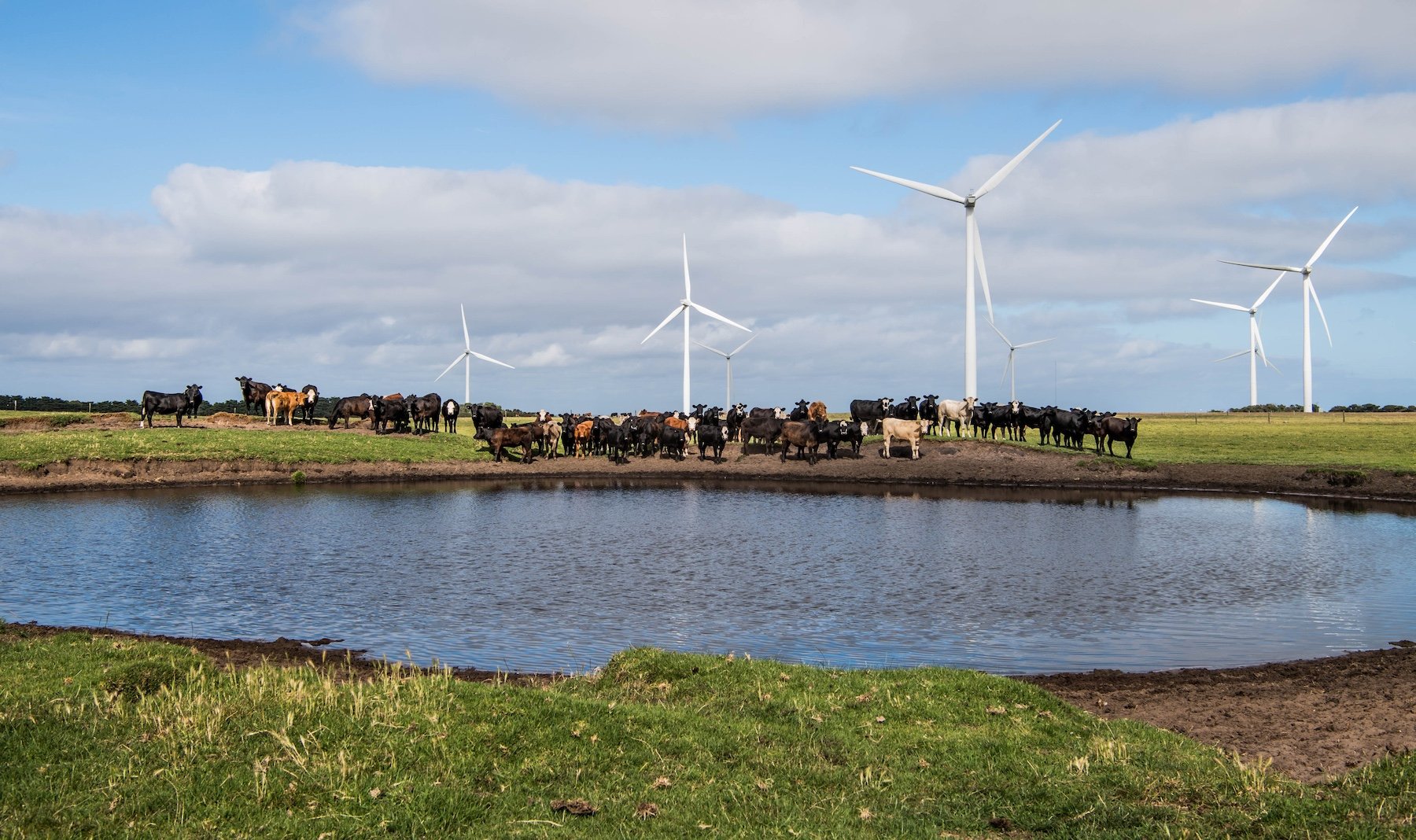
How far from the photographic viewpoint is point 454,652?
16.9m

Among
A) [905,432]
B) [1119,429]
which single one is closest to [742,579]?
[905,432]

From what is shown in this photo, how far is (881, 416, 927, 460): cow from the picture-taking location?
58.0m

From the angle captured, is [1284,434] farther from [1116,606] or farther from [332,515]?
[332,515]

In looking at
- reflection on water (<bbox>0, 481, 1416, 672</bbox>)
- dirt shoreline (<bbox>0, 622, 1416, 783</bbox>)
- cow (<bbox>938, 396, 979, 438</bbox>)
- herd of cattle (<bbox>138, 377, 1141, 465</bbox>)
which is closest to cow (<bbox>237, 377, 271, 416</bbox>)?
herd of cattle (<bbox>138, 377, 1141, 465</bbox>)

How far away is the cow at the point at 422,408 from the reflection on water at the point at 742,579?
23653 mm

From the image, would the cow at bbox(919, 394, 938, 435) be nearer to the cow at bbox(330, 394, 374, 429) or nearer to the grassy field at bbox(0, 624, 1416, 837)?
the cow at bbox(330, 394, 374, 429)

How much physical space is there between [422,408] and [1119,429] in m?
44.1

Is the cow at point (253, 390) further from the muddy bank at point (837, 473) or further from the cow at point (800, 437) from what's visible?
the cow at point (800, 437)

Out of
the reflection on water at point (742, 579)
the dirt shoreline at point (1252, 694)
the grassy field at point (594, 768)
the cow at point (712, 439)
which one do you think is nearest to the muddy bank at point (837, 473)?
the cow at point (712, 439)

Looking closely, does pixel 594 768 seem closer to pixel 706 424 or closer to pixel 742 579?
pixel 742 579

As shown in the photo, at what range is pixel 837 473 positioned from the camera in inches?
2189

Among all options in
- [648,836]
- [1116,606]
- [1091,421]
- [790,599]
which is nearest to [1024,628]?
[1116,606]

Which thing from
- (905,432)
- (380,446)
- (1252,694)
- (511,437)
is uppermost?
(905,432)

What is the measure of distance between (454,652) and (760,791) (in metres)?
9.51
